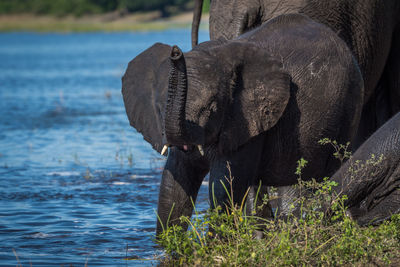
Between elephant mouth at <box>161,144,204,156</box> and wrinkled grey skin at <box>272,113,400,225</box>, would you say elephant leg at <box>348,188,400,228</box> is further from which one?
elephant mouth at <box>161,144,204,156</box>

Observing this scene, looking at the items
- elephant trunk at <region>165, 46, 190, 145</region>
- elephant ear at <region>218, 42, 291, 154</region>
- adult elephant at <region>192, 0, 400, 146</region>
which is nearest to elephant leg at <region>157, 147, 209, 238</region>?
elephant ear at <region>218, 42, 291, 154</region>

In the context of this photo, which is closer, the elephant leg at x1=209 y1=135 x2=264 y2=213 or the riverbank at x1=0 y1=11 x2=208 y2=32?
the elephant leg at x1=209 y1=135 x2=264 y2=213

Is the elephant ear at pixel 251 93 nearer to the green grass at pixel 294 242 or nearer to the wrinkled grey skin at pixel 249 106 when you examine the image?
the wrinkled grey skin at pixel 249 106

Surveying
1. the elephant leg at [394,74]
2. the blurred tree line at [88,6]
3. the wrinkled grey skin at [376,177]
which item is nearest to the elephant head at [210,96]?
the wrinkled grey skin at [376,177]

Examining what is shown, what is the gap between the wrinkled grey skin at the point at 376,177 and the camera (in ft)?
16.9

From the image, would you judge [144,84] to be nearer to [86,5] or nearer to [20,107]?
[20,107]

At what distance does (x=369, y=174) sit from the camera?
5141mm

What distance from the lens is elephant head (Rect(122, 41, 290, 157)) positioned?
15.0 ft

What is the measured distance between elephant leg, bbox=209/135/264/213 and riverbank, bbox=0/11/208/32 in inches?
2194

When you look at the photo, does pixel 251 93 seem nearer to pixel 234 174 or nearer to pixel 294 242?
pixel 234 174

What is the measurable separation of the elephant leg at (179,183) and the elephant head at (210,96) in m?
0.17

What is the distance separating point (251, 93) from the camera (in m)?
5.02

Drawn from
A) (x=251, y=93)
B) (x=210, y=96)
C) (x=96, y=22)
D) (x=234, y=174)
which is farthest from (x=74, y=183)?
(x=96, y=22)

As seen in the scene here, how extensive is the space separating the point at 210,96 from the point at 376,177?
1232 mm
